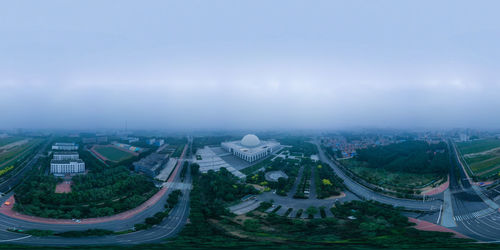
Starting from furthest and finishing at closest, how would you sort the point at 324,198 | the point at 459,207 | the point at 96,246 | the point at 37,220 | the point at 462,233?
1. the point at 324,198
2. the point at 459,207
3. the point at 37,220
4. the point at 462,233
5. the point at 96,246

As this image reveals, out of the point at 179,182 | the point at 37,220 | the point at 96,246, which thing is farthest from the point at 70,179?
the point at 96,246

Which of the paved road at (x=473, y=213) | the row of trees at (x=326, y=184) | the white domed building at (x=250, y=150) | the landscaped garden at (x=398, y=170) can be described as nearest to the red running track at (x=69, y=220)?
the row of trees at (x=326, y=184)

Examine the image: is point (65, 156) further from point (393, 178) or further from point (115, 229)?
point (393, 178)

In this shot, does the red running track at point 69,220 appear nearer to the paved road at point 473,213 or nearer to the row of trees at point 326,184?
the row of trees at point 326,184

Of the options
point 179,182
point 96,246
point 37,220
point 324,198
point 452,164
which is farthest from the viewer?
point 452,164

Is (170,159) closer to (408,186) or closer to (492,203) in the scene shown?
(408,186)

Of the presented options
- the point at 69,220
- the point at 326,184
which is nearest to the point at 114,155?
the point at 69,220
